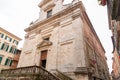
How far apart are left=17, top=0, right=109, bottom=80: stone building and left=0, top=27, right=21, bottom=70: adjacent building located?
9.64 meters

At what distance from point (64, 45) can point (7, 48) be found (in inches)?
703

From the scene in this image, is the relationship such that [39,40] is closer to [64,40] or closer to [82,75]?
[64,40]

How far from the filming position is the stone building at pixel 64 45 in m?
9.80

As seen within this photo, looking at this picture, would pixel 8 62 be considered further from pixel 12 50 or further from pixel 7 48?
pixel 7 48

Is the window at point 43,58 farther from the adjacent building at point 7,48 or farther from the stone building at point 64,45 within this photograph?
the adjacent building at point 7,48

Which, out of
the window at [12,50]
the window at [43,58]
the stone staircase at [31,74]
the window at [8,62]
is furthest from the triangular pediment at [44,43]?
Answer: the window at [12,50]

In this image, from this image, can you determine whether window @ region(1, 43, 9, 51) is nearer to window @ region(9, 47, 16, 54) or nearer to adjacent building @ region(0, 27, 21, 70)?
adjacent building @ region(0, 27, 21, 70)

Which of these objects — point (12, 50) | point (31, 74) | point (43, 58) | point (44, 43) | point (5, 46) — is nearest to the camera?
point (31, 74)

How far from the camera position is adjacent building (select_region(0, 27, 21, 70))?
23109 millimetres

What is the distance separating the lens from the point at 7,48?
80.6 feet

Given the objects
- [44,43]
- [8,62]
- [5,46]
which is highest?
[5,46]

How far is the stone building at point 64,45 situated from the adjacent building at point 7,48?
964 cm

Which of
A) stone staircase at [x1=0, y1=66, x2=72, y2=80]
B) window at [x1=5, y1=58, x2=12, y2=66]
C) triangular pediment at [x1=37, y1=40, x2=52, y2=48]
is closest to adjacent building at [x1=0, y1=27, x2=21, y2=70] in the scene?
window at [x1=5, y1=58, x2=12, y2=66]

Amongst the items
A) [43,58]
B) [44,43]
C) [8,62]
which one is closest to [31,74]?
[43,58]
